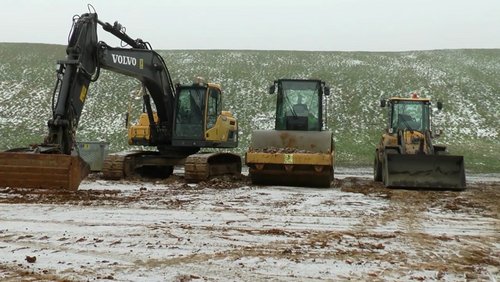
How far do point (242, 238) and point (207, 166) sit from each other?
7511 millimetres

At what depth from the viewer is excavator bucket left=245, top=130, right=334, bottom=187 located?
1330 cm

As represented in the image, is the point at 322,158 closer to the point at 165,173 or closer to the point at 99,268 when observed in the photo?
the point at 165,173

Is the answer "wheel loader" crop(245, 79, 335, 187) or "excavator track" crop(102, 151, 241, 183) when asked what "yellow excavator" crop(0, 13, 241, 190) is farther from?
"wheel loader" crop(245, 79, 335, 187)

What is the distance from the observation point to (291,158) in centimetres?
1330

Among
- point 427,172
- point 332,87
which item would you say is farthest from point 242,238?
point 332,87

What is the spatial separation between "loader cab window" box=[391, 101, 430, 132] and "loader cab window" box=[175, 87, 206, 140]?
5875mm

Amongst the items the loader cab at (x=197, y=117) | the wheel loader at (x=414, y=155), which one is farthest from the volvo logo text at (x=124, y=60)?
the wheel loader at (x=414, y=155)

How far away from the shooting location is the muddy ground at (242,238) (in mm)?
4910

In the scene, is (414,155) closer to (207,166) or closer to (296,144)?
(296,144)

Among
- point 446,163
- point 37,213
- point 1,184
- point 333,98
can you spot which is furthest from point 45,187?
point 333,98

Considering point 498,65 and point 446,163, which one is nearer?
point 446,163

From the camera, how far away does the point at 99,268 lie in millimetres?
4895

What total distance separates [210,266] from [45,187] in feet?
20.6

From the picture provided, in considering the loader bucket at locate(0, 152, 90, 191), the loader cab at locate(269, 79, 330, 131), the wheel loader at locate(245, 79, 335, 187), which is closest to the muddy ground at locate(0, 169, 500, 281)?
the loader bucket at locate(0, 152, 90, 191)
